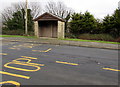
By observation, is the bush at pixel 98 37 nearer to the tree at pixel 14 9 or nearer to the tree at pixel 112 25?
the tree at pixel 112 25

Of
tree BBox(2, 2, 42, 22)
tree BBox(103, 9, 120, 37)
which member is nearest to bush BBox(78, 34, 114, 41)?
tree BBox(103, 9, 120, 37)

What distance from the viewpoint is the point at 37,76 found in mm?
3465

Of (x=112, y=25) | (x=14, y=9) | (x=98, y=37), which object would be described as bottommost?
(x=98, y=37)

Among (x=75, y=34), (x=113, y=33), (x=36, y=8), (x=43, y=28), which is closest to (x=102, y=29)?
(x=113, y=33)

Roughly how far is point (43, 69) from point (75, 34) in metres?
15.6

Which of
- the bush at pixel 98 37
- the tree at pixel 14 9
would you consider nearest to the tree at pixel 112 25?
the bush at pixel 98 37

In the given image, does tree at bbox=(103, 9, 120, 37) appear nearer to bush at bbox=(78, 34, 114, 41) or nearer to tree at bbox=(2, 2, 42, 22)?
bush at bbox=(78, 34, 114, 41)

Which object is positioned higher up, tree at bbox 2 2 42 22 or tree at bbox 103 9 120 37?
tree at bbox 2 2 42 22

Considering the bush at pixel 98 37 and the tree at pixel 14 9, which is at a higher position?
the tree at pixel 14 9

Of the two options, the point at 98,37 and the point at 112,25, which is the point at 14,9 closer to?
the point at 98,37

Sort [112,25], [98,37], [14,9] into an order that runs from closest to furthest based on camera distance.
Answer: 1. [112,25]
2. [98,37]
3. [14,9]

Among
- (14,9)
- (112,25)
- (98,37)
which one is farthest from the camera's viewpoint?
(14,9)

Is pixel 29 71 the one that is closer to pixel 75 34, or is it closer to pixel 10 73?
pixel 10 73

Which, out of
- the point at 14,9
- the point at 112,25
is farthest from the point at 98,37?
the point at 14,9
